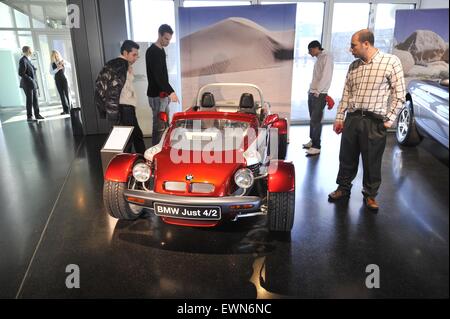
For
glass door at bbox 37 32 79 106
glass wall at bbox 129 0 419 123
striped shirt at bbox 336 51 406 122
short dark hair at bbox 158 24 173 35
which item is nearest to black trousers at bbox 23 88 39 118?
glass door at bbox 37 32 79 106

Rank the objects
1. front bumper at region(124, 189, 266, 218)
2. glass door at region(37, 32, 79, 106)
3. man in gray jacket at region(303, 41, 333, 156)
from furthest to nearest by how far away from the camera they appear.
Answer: glass door at region(37, 32, 79, 106), man in gray jacket at region(303, 41, 333, 156), front bumper at region(124, 189, 266, 218)

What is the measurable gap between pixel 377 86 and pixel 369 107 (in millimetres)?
112

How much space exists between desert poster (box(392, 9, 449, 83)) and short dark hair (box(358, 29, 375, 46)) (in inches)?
13.2

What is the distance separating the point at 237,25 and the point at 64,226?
4240mm

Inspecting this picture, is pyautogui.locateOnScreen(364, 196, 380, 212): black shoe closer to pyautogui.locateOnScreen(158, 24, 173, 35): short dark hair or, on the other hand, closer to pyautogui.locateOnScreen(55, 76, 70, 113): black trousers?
pyautogui.locateOnScreen(158, 24, 173, 35): short dark hair

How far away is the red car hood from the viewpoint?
8.52ft

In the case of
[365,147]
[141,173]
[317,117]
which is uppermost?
[365,147]

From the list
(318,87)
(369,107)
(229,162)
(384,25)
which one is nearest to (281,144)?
(318,87)

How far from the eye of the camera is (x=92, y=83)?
6461 millimetres

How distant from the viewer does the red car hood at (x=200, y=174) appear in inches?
102

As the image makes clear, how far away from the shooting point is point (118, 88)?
387 cm

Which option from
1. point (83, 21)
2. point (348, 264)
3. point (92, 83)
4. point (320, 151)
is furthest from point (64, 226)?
point (83, 21)

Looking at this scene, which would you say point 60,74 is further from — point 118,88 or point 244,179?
point 244,179

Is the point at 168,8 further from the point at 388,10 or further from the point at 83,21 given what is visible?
the point at 388,10
